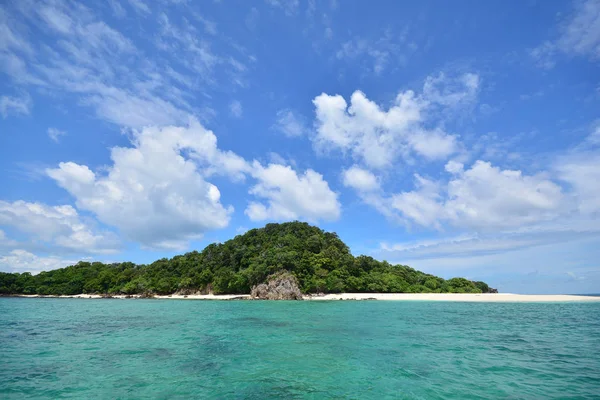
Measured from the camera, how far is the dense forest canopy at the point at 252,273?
307 ft

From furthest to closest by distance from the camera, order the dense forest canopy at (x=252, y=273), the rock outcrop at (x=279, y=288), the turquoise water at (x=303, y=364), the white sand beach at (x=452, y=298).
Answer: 1. the dense forest canopy at (x=252, y=273)
2. the rock outcrop at (x=279, y=288)
3. the white sand beach at (x=452, y=298)
4. the turquoise water at (x=303, y=364)

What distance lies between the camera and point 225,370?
556 inches

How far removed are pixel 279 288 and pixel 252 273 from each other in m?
11.3

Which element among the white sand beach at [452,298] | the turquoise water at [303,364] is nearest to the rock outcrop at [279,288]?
the white sand beach at [452,298]

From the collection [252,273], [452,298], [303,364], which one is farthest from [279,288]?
[303,364]

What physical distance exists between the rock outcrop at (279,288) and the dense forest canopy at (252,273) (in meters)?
3.45

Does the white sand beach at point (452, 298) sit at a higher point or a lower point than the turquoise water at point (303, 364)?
higher

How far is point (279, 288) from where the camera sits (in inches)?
3361

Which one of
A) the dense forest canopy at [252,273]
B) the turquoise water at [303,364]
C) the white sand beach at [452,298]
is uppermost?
Result: the dense forest canopy at [252,273]

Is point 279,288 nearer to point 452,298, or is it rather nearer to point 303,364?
point 452,298

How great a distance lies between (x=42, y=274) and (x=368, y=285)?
134951 mm

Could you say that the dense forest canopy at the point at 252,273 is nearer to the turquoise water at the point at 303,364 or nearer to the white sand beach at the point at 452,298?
the white sand beach at the point at 452,298

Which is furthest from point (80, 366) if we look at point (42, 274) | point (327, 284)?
point (42, 274)

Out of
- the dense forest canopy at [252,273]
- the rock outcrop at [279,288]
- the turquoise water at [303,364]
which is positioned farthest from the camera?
the dense forest canopy at [252,273]
